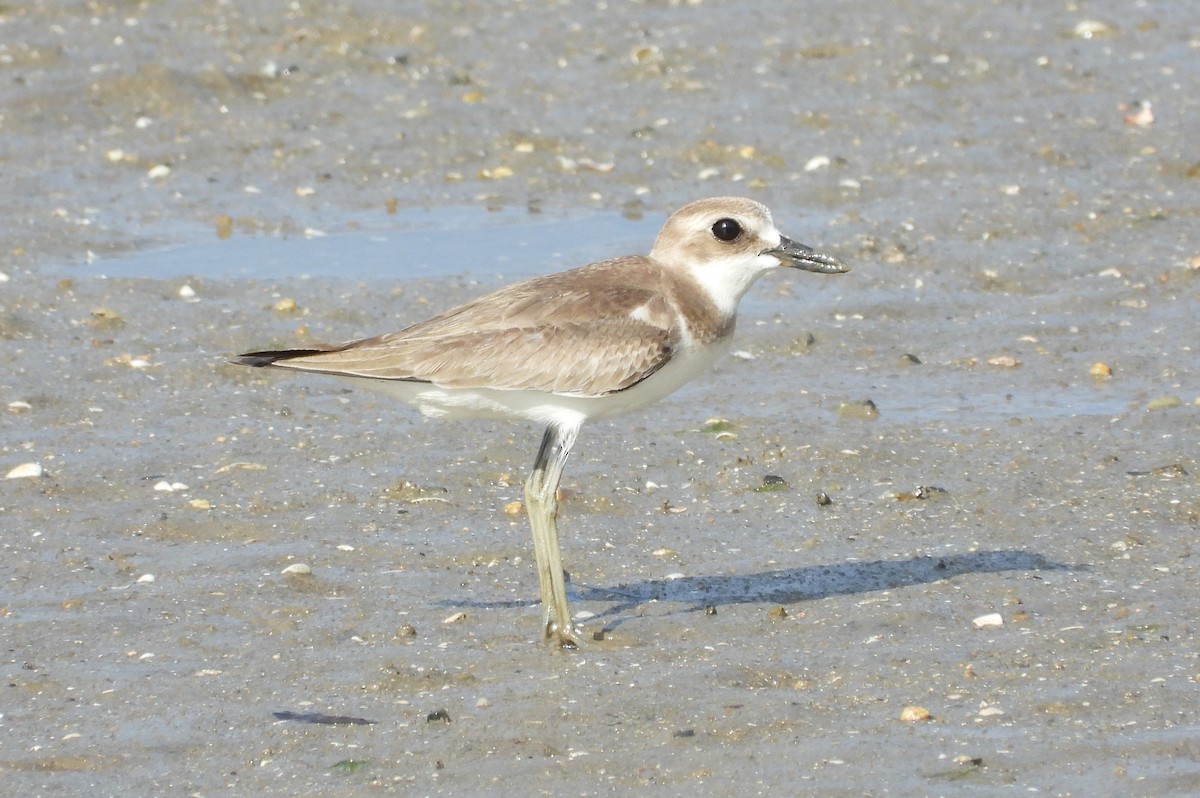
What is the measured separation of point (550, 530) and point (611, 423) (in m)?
2.23

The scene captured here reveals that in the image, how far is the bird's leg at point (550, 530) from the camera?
645 centimetres

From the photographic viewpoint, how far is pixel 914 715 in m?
5.65

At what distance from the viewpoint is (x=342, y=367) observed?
21.4ft

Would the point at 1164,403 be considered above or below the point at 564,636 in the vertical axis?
below

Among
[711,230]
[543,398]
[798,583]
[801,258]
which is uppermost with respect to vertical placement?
[711,230]

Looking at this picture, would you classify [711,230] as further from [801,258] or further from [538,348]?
[538,348]

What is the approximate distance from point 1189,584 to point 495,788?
9.33 feet

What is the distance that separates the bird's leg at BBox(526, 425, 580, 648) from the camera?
645cm

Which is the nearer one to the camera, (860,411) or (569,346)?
(569,346)

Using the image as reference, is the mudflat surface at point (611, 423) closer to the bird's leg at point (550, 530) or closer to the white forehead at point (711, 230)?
the bird's leg at point (550, 530)

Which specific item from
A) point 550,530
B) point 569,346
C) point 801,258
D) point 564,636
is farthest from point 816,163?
point 564,636

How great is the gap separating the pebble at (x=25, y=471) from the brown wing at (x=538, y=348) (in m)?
1.97

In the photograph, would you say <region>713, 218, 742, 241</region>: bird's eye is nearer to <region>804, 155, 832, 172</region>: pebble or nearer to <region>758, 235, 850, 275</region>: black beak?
<region>758, 235, 850, 275</region>: black beak

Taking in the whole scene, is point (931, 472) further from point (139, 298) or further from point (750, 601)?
point (139, 298)
